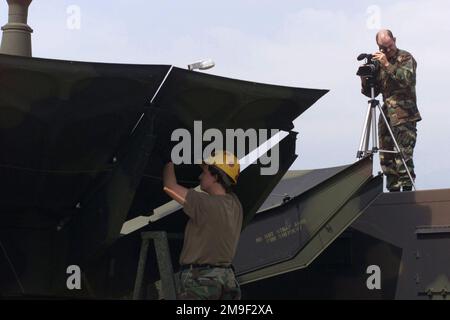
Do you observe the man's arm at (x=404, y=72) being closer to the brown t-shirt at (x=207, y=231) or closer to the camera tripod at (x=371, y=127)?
the camera tripod at (x=371, y=127)

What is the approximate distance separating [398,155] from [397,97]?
669 mm

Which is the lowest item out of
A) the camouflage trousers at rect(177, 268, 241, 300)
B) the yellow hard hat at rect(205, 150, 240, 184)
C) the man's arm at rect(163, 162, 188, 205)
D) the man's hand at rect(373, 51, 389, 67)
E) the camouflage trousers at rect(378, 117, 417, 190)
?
the camouflage trousers at rect(177, 268, 241, 300)

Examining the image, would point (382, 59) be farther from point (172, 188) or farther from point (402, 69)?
point (172, 188)

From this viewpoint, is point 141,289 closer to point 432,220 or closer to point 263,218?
point 263,218

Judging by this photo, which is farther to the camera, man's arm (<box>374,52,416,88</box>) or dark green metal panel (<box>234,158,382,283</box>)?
man's arm (<box>374,52,416,88</box>)

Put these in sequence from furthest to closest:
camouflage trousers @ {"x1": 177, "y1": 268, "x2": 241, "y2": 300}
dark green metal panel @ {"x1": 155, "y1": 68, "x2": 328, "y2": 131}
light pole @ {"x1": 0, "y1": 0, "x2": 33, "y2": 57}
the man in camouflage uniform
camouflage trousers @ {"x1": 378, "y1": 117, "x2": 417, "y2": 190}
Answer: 1. the man in camouflage uniform
2. camouflage trousers @ {"x1": 378, "y1": 117, "x2": 417, "y2": 190}
3. light pole @ {"x1": 0, "y1": 0, "x2": 33, "y2": 57}
4. dark green metal panel @ {"x1": 155, "y1": 68, "x2": 328, "y2": 131}
5. camouflage trousers @ {"x1": 177, "y1": 268, "x2": 241, "y2": 300}

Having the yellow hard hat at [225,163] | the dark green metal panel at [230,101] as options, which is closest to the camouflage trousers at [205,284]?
the yellow hard hat at [225,163]

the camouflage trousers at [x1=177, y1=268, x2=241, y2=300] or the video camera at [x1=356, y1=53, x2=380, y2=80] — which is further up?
the video camera at [x1=356, y1=53, x2=380, y2=80]

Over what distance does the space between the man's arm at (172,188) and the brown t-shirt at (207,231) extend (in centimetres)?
9

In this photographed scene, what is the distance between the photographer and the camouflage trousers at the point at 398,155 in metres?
10.5

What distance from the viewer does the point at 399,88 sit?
423 inches

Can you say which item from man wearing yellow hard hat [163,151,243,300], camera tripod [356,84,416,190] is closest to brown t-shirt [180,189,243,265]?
man wearing yellow hard hat [163,151,243,300]

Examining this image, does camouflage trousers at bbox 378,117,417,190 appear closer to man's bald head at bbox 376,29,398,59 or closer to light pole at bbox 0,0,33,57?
man's bald head at bbox 376,29,398,59

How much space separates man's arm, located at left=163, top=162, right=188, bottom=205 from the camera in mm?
7047
